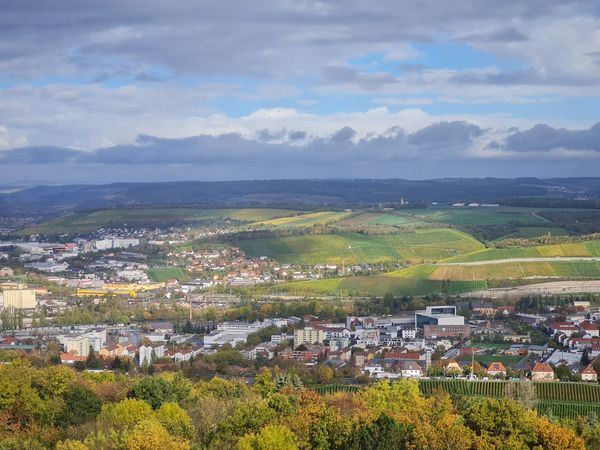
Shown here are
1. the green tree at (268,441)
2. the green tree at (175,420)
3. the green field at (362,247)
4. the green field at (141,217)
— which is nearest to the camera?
the green tree at (268,441)

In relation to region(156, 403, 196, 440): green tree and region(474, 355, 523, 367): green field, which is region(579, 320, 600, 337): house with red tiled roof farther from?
region(156, 403, 196, 440): green tree

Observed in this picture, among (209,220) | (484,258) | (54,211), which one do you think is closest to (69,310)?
(484,258)

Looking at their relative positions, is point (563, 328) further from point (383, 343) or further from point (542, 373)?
point (542, 373)

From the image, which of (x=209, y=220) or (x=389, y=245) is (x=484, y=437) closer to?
(x=389, y=245)

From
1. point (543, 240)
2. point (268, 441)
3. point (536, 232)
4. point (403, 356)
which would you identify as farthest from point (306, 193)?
point (268, 441)

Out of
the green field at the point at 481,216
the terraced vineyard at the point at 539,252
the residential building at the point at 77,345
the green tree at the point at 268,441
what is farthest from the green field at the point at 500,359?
the green field at the point at 481,216

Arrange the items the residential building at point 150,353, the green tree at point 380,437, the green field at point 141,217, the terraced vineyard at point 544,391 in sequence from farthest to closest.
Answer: the green field at point 141,217 < the residential building at point 150,353 < the terraced vineyard at point 544,391 < the green tree at point 380,437

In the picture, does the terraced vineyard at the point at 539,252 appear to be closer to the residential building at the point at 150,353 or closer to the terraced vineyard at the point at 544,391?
the residential building at the point at 150,353
